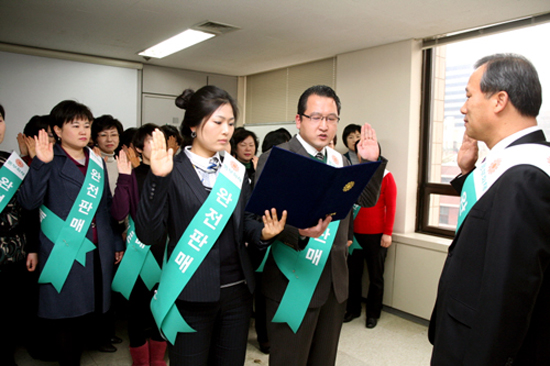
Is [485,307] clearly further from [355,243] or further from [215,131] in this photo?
[355,243]

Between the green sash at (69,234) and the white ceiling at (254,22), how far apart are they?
5.19 ft

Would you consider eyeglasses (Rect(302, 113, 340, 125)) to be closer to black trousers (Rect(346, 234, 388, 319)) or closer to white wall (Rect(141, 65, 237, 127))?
black trousers (Rect(346, 234, 388, 319))

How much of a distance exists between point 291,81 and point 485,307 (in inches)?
177

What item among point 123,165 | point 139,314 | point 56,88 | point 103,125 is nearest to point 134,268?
point 139,314

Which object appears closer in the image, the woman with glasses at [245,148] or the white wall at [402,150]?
the woman with glasses at [245,148]

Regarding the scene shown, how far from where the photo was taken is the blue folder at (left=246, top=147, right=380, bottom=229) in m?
1.17

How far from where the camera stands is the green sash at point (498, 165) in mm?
980

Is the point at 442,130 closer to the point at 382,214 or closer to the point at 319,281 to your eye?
the point at 382,214

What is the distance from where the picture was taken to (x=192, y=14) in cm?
309

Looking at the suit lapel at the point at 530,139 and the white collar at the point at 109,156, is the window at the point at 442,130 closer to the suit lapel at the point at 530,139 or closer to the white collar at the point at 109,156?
the suit lapel at the point at 530,139

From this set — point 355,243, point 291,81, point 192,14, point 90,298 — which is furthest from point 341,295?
point 291,81

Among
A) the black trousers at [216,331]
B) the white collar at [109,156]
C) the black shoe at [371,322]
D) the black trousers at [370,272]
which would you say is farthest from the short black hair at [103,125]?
the black shoe at [371,322]

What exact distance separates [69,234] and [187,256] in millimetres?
986

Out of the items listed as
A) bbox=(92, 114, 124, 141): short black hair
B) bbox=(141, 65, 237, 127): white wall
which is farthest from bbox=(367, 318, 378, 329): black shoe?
bbox=(141, 65, 237, 127): white wall
